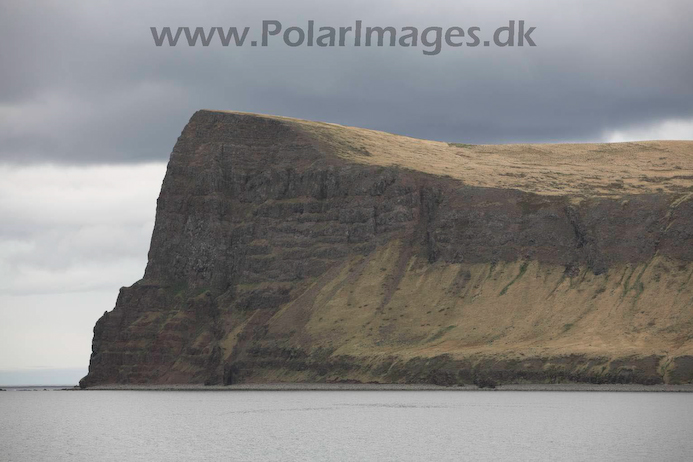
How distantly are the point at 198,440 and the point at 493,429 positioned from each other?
30189 mm

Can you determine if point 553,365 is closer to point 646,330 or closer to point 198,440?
point 646,330

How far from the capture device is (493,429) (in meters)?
107

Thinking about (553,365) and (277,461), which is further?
(553,365)

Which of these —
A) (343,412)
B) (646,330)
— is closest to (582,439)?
(343,412)

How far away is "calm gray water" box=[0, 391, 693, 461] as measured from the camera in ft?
285

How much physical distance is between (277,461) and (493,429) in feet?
107

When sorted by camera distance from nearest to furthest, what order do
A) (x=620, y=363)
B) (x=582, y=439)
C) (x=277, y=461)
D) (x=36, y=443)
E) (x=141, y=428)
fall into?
(x=277, y=461)
(x=582, y=439)
(x=36, y=443)
(x=141, y=428)
(x=620, y=363)

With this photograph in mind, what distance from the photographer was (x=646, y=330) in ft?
611

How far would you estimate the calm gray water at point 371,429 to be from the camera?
86.9 meters

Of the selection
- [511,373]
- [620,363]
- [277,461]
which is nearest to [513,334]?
[511,373]

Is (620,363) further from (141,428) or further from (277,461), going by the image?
(277,461)

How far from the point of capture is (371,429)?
110m

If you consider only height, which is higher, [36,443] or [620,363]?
[620,363]

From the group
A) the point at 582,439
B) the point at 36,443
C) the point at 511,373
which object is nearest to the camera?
the point at 582,439
